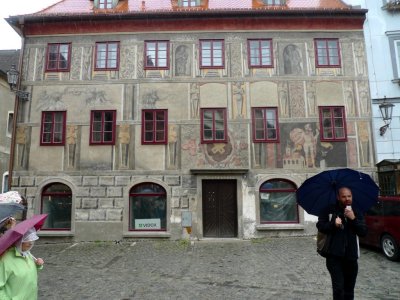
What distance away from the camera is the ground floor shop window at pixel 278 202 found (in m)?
13.7

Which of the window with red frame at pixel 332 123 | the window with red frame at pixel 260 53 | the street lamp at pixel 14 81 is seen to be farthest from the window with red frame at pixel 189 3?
the street lamp at pixel 14 81

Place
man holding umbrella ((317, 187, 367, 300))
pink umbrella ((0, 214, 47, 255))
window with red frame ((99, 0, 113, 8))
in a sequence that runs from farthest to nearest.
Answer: window with red frame ((99, 0, 113, 8))
man holding umbrella ((317, 187, 367, 300))
pink umbrella ((0, 214, 47, 255))

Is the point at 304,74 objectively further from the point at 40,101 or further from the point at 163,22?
the point at 40,101

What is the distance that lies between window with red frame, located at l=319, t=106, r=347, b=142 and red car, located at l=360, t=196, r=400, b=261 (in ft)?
14.0

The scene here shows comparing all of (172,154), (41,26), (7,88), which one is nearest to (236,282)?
(172,154)

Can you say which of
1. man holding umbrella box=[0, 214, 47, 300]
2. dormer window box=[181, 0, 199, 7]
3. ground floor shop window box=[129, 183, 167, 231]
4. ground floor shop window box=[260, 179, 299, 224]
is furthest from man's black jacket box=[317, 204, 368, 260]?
dormer window box=[181, 0, 199, 7]

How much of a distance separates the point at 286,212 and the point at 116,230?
6.67 m

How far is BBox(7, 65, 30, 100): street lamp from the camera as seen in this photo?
13352mm

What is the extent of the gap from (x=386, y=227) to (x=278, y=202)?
466cm

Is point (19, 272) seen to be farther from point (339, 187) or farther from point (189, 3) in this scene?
point (189, 3)

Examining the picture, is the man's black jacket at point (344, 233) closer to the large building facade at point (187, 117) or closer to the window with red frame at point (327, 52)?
the large building facade at point (187, 117)

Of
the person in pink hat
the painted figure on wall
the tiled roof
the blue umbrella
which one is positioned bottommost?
the person in pink hat

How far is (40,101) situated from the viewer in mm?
14570

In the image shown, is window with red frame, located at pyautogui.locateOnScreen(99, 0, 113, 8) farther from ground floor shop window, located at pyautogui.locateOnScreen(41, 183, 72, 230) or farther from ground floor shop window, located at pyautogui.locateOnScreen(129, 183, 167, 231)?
ground floor shop window, located at pyautogui.locateOnScreen(129, 183, 167, 231)
